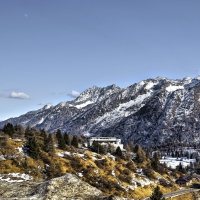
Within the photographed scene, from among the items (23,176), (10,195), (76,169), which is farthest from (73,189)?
(76,169)

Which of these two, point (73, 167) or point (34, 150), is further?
point (73, 167)

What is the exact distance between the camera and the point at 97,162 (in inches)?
4259

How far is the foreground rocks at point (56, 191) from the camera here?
16594 mm

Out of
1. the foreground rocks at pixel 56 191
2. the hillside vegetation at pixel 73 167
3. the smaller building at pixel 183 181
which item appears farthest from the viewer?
the smaller building at pixel 183 181

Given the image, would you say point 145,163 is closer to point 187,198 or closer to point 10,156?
point 187,198

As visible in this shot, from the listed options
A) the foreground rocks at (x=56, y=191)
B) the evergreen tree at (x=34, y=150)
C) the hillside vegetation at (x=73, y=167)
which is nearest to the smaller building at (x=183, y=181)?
the hillside vegetation at (x=73, y=167)

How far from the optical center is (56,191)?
1709 cm

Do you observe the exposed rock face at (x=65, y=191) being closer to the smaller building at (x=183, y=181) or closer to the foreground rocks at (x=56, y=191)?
the foreground rocks at (x=56, y=191)

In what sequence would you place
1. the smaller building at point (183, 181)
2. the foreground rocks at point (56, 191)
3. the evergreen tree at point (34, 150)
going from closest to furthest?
the foreground rocks at point (56, 191) < the evergreen tree at point (34, 150) < the smaller building at point (183, 181)

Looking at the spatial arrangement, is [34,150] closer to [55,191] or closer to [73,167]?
[73,167]

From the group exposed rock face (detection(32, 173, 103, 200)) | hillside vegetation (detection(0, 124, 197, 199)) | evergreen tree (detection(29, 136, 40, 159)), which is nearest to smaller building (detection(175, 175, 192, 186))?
hillside vegetation (detection(0, 124, 197, 199))

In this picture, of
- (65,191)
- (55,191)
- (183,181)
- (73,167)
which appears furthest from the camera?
(183,181)

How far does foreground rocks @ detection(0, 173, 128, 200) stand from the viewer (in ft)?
54.4

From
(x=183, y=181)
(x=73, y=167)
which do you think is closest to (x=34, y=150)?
(x=73, y=167)
